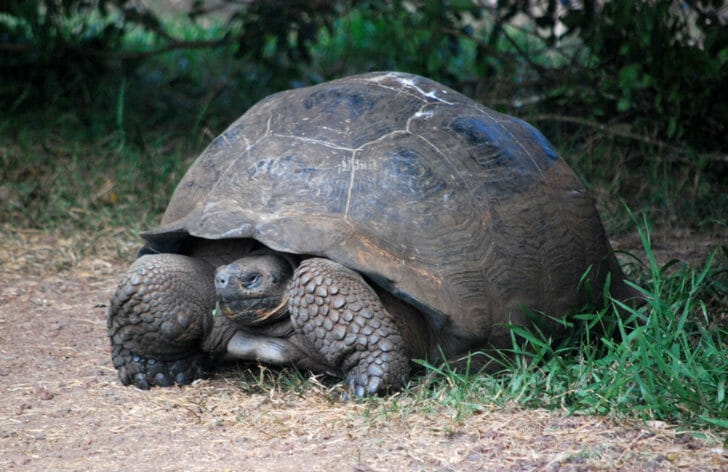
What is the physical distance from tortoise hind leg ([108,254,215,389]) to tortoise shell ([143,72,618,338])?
171 mm

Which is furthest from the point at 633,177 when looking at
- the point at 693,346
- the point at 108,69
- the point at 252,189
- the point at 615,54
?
the point at 108,69

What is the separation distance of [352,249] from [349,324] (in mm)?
240

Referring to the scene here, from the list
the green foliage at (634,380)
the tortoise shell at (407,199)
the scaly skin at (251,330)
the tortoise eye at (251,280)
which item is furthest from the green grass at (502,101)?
the tortoise eye at (251,280)

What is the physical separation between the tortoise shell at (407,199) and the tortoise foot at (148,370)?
1.41ft

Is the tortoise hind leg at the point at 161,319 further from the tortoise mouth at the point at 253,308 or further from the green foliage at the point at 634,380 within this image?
the green foliage at the point at 634,380

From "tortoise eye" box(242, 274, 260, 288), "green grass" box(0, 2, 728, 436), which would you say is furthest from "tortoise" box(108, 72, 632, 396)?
"green grass" box(0, 2, 728, 436)

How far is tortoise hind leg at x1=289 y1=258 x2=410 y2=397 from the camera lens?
274 centimetres

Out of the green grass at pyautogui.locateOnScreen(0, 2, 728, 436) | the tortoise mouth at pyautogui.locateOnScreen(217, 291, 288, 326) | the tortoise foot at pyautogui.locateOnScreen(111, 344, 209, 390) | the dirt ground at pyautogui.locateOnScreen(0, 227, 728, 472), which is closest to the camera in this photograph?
the dirt ground at pyautogui.locateOnScreen(0, 227, 728, 472)

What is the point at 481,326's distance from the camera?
2.92 metres

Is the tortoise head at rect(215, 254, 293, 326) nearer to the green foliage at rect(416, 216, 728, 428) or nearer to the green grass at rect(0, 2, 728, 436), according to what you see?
the green grass at rect(0, 2, 728, 436)

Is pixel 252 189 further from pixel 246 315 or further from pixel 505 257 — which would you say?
pixel 505 257

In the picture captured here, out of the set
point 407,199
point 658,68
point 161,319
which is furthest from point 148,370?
point 658,68

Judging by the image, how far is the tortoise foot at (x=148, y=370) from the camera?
9.98 feet

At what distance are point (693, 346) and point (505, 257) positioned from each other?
708mm
